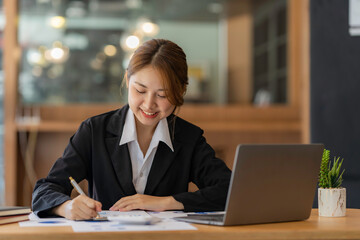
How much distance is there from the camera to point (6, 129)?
14.8 feet

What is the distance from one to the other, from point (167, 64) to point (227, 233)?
26.9 inches

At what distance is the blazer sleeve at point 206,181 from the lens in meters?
1.68

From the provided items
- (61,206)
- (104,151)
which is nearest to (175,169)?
(104,151)

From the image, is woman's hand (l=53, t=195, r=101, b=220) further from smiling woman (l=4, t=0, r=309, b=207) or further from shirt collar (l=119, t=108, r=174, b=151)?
smiling woman (l=4, t=0, r=309, b=207)

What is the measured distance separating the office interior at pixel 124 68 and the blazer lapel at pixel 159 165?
2.35 m

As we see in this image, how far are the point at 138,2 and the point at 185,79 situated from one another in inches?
153

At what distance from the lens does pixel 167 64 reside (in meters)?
1.79

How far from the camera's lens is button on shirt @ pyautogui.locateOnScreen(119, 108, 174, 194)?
6.07 feet

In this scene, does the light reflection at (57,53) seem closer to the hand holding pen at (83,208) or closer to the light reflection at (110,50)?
the light reflection at (110,50)

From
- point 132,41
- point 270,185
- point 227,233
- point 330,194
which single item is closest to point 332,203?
point 330,194

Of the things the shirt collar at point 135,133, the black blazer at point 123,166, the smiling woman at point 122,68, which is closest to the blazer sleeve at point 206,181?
the black blazer at point 123,166

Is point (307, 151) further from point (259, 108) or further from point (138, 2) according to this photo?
point (138, 2)

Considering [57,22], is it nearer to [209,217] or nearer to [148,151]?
[148,151]

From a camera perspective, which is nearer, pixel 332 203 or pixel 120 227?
pixel 120 227
